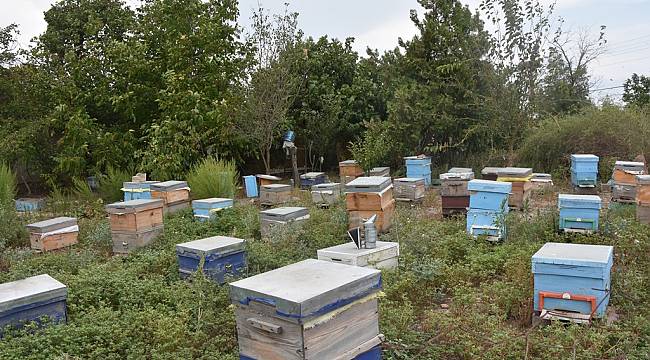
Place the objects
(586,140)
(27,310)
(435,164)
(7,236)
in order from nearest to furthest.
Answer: (27,310) → (7,236) → (586,140) → (435,164)

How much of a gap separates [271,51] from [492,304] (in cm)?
1148

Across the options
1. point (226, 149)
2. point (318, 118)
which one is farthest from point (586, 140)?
point (226, 149)

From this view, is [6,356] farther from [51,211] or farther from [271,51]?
[271,51]

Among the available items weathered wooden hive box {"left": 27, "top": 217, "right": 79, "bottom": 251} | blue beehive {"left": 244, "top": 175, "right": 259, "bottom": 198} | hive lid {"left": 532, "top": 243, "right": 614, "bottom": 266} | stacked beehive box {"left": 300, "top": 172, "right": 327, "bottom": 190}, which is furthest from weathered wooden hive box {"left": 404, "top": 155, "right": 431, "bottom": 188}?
hive lid {"left": 532, "top": 243, "right": 614, "bottom": 266}

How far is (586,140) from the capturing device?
11.9 m

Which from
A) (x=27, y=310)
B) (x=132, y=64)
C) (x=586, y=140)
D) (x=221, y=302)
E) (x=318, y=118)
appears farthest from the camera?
(x=318, y=118)

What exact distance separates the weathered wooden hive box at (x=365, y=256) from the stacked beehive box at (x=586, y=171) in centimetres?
571

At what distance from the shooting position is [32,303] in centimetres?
400

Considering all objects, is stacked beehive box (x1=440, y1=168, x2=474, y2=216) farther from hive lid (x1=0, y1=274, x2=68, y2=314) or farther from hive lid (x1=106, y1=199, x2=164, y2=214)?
hive lid (x1=0, y1=274, x2=68, y2=314)

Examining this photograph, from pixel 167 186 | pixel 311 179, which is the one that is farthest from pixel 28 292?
pixel 311 179

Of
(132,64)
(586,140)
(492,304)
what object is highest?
(132,64)

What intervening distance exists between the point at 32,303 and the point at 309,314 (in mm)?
2679

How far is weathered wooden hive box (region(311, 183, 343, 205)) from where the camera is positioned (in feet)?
32.0

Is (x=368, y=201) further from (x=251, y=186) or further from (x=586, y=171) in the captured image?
(x=251, y=186)
